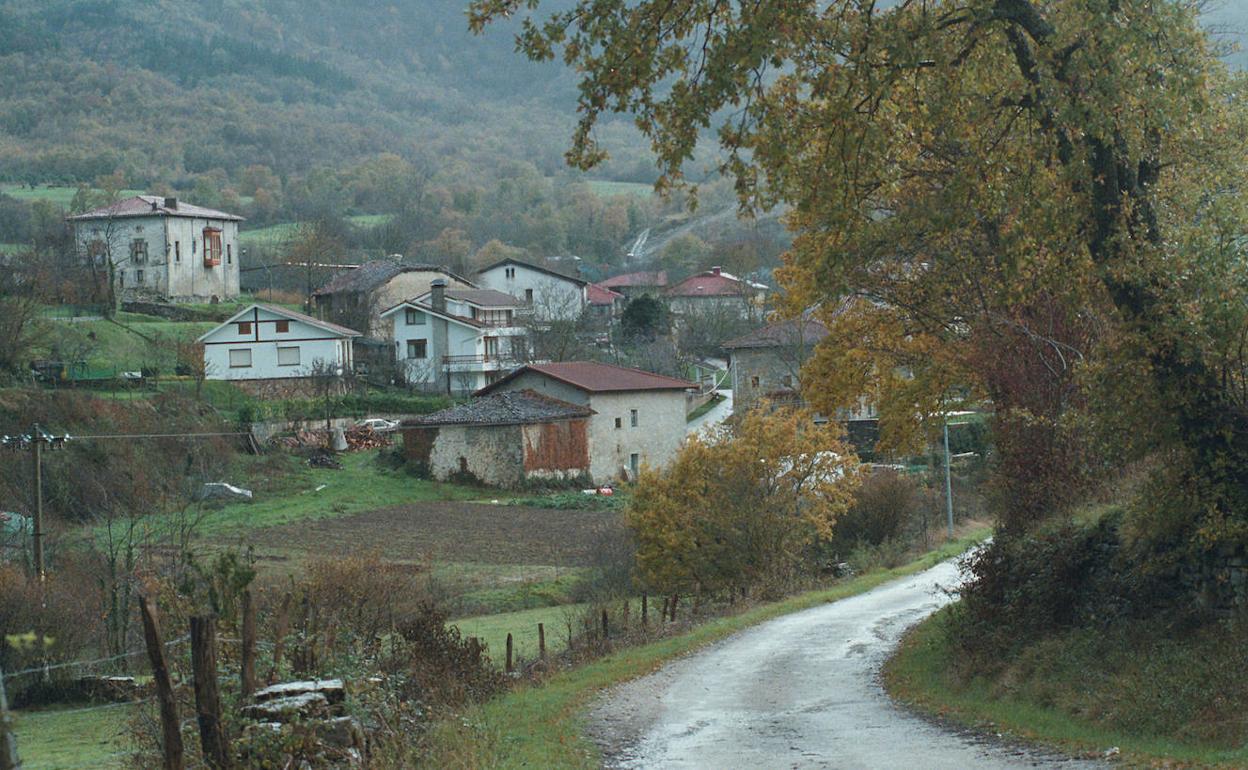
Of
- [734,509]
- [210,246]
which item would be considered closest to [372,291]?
[210,246]

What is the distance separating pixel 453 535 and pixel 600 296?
7017 centimetres

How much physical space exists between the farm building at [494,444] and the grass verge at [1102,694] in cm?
4367

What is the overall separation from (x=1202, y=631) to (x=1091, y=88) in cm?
528

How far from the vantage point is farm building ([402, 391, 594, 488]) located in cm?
5981

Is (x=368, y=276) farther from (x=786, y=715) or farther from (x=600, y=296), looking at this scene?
(x=786, y=715)

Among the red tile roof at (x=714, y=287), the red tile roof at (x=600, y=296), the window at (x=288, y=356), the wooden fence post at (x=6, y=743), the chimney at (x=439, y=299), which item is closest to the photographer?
the wooden fence post at (x=6, y=743)

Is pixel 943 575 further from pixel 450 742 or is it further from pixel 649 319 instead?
pixel 649 319

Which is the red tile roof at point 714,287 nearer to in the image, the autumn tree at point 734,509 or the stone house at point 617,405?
the stone house at point 617,405

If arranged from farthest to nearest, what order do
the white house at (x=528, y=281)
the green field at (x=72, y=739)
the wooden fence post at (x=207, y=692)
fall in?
1. the white house at (x=528, y=281)
2. the green field at (x=72, y=739)
3. the wooden fence post at (x=207, y=692)

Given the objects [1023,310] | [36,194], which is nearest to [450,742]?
[1023,310]

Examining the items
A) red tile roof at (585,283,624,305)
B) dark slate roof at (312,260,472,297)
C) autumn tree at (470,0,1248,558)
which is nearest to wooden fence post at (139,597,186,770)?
autumn tree at (470,0,1248,558)

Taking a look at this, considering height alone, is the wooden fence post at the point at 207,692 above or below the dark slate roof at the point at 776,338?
below

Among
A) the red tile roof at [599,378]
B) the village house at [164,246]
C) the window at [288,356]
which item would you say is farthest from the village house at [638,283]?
the red tile roof at [599,378]

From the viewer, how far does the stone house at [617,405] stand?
6281 centimetres
